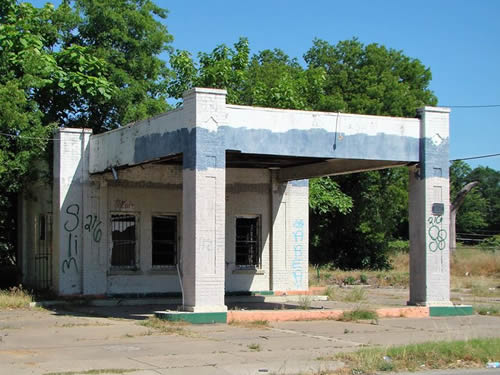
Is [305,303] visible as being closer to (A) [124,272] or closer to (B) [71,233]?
(A) [124,272]

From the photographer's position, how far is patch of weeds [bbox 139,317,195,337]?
14352mm

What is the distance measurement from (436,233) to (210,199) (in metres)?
6.03

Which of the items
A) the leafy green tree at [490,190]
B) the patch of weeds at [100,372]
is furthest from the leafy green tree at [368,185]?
the leafy green tree at [490,190]

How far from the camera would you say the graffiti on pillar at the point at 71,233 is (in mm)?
20625

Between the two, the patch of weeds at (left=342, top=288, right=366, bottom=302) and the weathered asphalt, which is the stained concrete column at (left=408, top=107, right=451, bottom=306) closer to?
the weathered asphalt

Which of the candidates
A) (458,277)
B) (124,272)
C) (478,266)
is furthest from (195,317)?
(478,266)

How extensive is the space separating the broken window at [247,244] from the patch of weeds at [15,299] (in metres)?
6.22

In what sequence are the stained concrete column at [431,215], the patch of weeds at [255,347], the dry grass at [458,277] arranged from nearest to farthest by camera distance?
the patch of weeds at [255,347] < the stained concrete column at [431,215] < the dry grass at [458,277]

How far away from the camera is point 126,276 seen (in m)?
21.0

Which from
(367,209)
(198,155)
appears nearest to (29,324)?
(198,155)

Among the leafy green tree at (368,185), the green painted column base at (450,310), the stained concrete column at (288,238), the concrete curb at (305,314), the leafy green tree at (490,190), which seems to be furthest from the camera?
the leafy green tree at (490,190)

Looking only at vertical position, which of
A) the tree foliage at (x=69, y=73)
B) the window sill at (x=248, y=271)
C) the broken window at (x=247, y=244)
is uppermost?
the tree foliage at (x=69, y=73)

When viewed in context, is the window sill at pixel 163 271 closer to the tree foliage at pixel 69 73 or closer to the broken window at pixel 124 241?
the broken window at pixel 124 241

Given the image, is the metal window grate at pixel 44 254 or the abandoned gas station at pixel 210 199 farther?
the metal window grate at pixel 44 254
